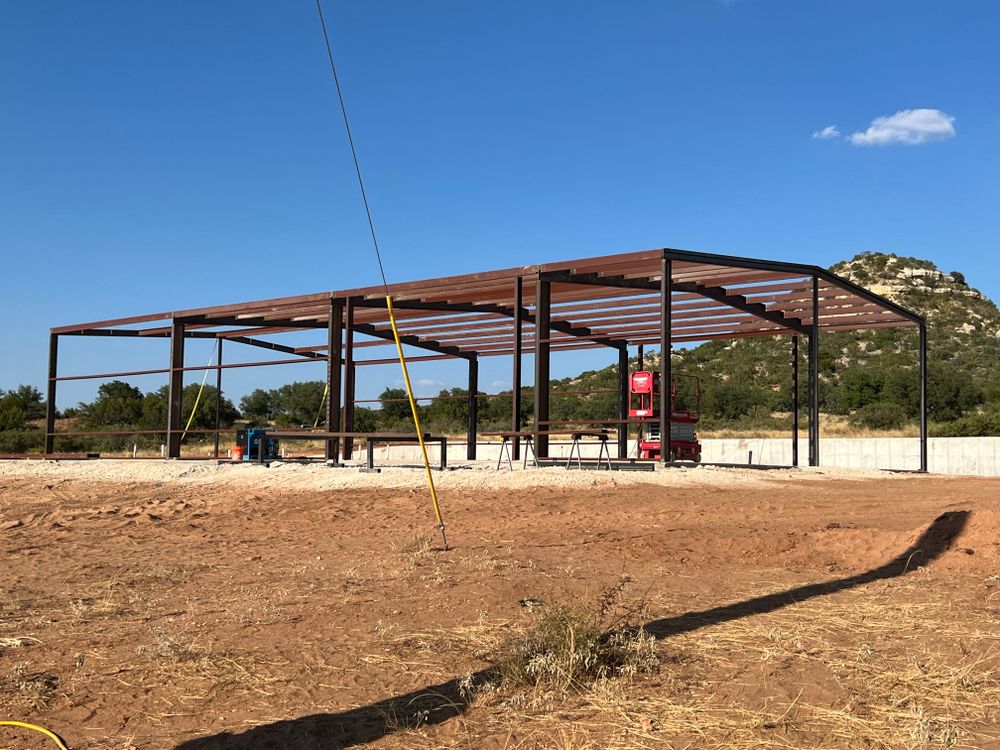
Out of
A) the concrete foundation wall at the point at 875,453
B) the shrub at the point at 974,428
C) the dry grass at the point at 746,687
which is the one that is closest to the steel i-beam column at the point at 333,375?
the concrete foundation wall at the point at 875,453

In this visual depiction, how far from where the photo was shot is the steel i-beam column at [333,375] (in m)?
20.1

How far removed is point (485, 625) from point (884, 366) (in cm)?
4995

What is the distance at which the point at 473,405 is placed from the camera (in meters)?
25.7

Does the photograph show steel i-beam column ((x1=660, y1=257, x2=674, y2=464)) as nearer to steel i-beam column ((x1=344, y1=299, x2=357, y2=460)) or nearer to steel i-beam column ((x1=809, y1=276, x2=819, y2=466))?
steel i-beam column ((x1=809, y1=276, x2=819, y2=466))

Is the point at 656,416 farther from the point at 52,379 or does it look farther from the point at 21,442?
the point at 21,442

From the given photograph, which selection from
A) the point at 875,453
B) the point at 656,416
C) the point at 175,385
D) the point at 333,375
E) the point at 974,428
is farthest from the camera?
the point at 974,428

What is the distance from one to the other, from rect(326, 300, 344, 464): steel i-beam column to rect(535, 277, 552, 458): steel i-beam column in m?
4.69

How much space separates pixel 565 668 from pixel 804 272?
15336mm

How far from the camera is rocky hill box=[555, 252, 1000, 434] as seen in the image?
42375 mm

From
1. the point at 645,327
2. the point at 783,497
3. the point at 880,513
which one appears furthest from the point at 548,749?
the point at 645,327

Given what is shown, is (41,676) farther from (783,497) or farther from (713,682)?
(783,497)

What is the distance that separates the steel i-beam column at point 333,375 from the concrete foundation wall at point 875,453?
5601 mm

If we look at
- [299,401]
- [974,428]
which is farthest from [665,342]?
[299,401]

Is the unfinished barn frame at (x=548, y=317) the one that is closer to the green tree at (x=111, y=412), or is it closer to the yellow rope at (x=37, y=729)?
the yellow rope at (x=37, y=729)
